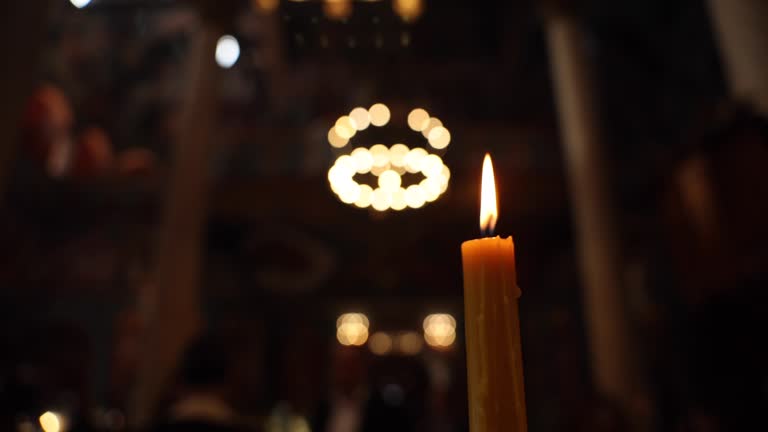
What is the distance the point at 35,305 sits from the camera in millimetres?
10930

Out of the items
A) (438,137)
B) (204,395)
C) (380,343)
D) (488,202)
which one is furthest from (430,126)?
(488,202)

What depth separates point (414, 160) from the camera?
8438 mm

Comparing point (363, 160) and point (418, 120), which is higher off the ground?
point (418, 120)

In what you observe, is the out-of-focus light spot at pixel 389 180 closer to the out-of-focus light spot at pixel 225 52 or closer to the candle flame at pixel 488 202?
the out-of-focus light spot at pixel 225 52

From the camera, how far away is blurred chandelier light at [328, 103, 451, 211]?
8320mm

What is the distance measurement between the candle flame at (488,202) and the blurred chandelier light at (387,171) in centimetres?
771

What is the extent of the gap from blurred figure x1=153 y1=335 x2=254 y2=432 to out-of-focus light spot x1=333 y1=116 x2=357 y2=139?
6682mm

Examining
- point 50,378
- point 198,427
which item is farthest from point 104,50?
point 198,427

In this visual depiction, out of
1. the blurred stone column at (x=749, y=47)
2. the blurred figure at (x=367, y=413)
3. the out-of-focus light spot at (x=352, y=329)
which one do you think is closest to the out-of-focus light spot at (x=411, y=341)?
the out-of-focus light spot at (x=352, y=329)

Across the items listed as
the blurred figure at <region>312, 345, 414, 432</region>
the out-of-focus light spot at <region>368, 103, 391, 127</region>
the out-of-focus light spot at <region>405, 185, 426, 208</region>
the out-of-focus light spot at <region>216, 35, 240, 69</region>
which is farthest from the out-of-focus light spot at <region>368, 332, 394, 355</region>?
the blurred figure at <region>312, 345, 414, 432</region>

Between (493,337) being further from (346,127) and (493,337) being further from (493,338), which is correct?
(346,127)

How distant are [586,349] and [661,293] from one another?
2938mm

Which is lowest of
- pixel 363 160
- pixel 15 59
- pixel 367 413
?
pixel 367 413

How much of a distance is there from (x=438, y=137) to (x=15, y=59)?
721 centimetres
